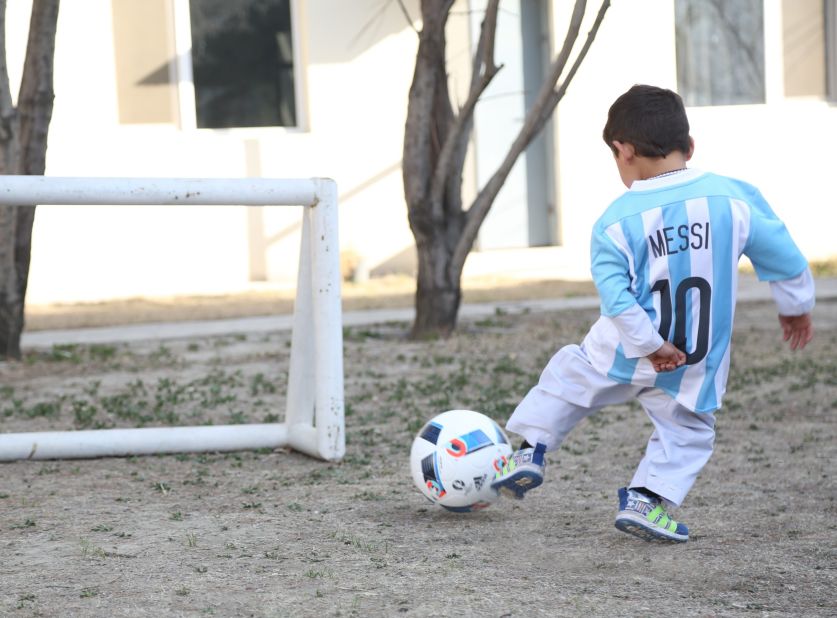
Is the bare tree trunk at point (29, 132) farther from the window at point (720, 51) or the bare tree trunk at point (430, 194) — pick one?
the window at point (720, 51)

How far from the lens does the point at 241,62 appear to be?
36.8ft

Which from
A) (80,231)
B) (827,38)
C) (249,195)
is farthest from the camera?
(827,38)

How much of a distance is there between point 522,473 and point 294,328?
62.6 inches

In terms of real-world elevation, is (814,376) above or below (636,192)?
below

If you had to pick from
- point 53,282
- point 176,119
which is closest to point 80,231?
point 53,282

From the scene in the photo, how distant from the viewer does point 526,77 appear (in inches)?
473

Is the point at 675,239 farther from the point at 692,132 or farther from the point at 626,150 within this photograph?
the point at 692,132

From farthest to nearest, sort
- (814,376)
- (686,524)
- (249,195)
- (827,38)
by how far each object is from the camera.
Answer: (827,38) → (814,376) → (249,195) → (686,524)

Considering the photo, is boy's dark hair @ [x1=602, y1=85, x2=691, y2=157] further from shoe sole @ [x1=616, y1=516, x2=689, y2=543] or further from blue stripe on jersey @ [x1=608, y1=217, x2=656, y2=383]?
shoe sole @ [x1=616, y1=516, x2=689, y2=543]

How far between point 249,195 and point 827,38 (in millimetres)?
9945

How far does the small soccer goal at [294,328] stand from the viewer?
4.43 meters

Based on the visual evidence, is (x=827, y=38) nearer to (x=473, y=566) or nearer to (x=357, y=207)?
(x=357, y=207)

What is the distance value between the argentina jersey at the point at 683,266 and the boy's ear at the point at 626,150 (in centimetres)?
9

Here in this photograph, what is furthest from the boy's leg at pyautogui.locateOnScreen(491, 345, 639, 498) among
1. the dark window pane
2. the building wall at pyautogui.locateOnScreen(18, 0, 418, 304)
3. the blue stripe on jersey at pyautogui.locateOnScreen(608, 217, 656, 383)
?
the dark window pane
